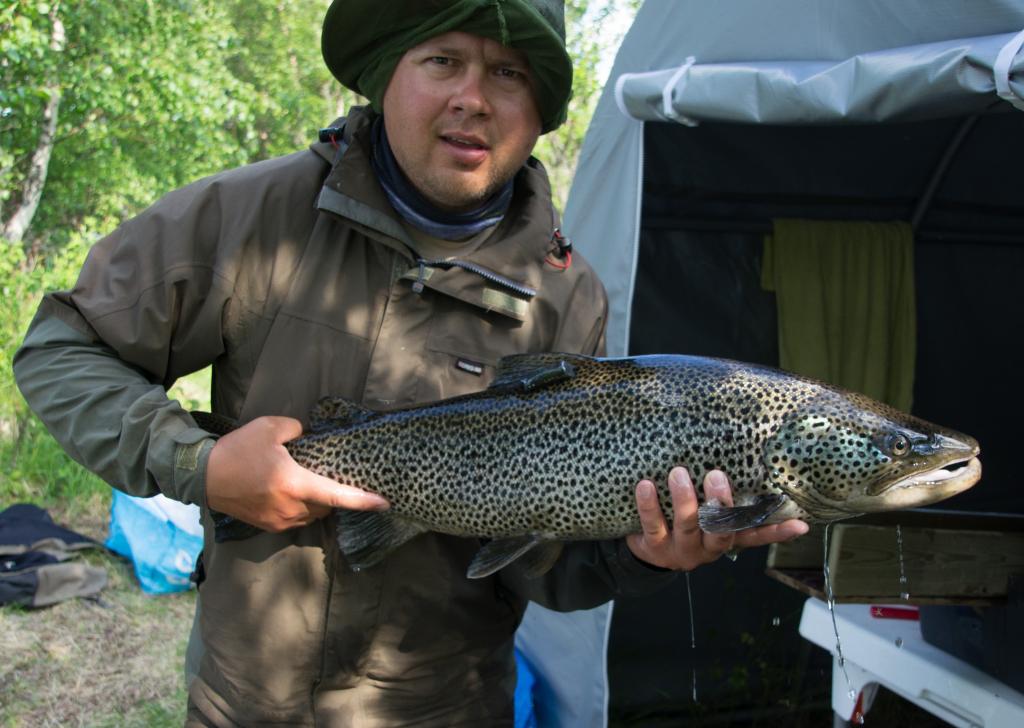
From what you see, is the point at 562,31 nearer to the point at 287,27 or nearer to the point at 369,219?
the point at 369,219

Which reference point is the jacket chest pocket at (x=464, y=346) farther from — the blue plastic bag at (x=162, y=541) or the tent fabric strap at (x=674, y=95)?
the blue plastic bag at (x=162, y=541)

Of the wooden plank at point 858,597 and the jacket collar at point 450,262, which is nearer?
the jacket collar at point 450,262

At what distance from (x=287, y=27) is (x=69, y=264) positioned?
70.0 feet

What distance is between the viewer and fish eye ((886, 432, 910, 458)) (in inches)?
94.0

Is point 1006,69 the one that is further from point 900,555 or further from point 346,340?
point 346,340

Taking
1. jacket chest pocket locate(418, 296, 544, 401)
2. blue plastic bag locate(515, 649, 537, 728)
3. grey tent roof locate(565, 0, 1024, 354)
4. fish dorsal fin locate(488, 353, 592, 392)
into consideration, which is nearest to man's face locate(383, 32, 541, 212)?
jacket chest pocket locate(418, 296, 544, 401)

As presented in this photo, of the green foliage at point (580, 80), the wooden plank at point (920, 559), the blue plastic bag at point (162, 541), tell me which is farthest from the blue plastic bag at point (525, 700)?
the green foliage at point (580, 80)

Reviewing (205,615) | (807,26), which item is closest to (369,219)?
(205,615)

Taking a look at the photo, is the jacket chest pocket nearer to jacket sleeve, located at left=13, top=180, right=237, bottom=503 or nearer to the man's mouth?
the man's mouth

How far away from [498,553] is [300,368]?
0.74 meters

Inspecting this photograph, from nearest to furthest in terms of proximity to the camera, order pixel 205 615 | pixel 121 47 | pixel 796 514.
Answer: pixel 796 514
pixel 205 615
pixel 121 47

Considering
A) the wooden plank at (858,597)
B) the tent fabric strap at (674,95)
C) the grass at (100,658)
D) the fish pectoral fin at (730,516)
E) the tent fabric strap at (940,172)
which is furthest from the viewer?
A: the grass at (100,658)

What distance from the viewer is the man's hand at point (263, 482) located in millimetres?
2322

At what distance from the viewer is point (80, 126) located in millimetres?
17359
